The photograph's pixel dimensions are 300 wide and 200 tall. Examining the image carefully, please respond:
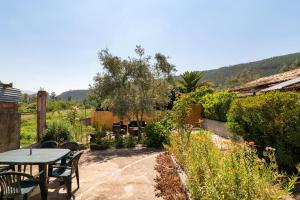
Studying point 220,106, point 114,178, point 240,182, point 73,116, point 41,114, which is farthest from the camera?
point 220,106

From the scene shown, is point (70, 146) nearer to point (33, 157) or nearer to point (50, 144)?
point (50, 144)

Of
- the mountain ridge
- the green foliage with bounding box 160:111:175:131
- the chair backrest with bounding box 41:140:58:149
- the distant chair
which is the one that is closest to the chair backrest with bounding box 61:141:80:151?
the distant chair

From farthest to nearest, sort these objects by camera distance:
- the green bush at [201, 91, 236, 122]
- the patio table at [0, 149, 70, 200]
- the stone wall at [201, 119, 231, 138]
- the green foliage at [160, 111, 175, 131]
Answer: the green bush at [201, 91, 236, 122] < the stone wall at [201, 119, 231, 138] < the green foliage at [160, 111, 175, 131] < the patio table at [0, 149, 70, 200]

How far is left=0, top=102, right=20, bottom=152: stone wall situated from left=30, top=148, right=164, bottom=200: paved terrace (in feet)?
7.97

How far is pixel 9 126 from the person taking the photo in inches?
364

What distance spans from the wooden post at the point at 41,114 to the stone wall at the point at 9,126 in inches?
106

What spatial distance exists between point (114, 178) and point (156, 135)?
6147 millimetres

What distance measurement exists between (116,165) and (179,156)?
3228 mm

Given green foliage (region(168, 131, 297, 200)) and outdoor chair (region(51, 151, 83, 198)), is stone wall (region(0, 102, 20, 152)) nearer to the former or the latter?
outdoor chair (region(51, 151, 83, 198))

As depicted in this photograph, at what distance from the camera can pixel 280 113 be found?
6.45m

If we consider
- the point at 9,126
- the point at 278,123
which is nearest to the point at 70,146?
the point at 9,126

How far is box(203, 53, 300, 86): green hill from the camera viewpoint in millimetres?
57875

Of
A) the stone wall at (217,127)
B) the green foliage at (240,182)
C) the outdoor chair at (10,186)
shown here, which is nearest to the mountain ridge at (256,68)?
the stone wall at (217,127)

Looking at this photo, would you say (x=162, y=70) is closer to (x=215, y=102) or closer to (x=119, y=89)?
(x=119, y=89)
